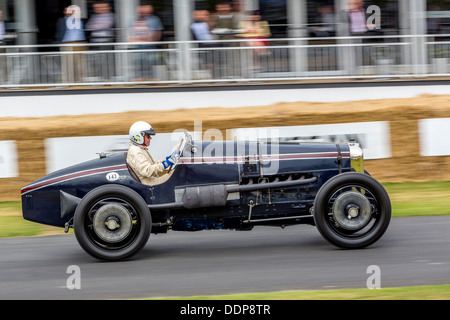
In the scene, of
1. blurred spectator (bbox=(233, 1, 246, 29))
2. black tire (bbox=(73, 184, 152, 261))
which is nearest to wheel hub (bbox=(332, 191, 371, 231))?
black tire (bbox=(73, 184, 152, 261))

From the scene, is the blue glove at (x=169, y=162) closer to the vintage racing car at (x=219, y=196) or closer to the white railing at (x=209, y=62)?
the vintage racing car at (x=219, y=196)

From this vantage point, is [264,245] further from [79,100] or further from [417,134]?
[79,100]

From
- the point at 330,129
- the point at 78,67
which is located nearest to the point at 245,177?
the point at 330,129

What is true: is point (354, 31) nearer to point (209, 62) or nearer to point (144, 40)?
point (209, 62)

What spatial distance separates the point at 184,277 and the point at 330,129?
572 cm

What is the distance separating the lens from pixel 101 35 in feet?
47.9

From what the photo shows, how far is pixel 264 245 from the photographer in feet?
25.6

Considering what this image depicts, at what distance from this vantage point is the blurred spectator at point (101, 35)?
47.3ft

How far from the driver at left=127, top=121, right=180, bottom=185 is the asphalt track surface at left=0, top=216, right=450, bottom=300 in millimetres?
877

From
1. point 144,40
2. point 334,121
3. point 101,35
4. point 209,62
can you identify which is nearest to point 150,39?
point 144,40

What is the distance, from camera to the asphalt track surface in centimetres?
608

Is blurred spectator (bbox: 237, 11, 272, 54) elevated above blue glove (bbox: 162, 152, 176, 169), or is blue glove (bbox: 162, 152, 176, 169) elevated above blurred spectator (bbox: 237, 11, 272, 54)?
blurred spectator (bbox: 237, 11, 272, 54)

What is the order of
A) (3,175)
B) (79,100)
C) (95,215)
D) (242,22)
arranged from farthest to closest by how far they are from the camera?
1. (242,22)
2. (79,100)
3. (3,175)
4. (95,215)

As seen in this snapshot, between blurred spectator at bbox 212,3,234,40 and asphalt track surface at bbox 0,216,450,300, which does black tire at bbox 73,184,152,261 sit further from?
blurred spectator at bbox 212,3,234,40
